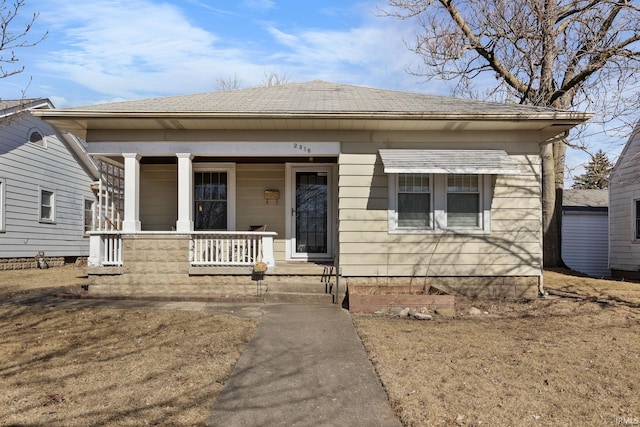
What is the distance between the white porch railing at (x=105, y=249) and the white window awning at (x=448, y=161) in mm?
5049

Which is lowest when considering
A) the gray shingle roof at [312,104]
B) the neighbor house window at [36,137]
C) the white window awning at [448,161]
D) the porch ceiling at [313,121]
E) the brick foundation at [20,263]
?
the brick foundation at [20,263]

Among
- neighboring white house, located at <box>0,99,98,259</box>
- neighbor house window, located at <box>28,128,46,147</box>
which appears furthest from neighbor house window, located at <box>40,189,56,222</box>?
neighbor house window, located at <box>28,128,46,147</box>

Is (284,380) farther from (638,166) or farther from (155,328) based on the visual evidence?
(638,166)

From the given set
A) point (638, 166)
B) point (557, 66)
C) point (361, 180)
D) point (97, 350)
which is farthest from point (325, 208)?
point (638, 166)

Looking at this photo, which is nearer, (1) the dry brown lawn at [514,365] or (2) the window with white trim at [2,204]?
(1) the dry brown lawn at [514,365]

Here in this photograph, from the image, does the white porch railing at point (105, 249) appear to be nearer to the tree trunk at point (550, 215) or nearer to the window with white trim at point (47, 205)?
the window with white trim at point (47, 205)

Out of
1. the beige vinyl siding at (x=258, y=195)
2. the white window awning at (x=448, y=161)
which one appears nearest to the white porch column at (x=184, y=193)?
the beige vinyl siding at (x=258, y=195)

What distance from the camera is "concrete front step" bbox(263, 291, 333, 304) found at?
8391 millimetres

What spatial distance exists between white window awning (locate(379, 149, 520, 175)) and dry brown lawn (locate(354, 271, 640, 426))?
2.37 metres

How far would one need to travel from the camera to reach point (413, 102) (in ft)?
30.6

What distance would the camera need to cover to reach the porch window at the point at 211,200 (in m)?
10.6

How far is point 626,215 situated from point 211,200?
13.3 m

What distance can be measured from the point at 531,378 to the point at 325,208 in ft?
21.5

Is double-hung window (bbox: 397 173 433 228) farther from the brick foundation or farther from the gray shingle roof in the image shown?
the brick foundation
